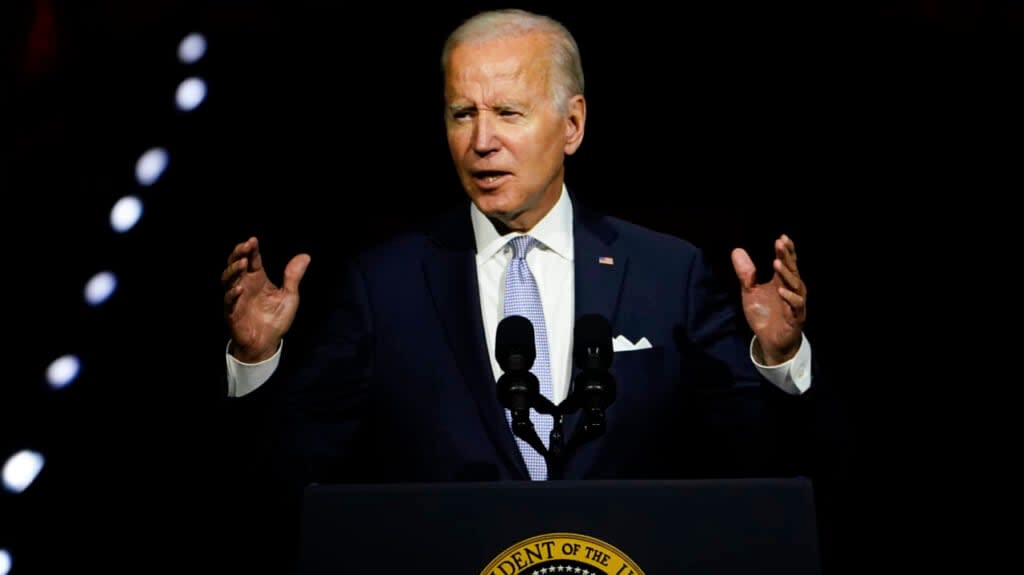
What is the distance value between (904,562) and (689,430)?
31.2 inches

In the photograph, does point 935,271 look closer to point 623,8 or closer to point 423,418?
point 623,8

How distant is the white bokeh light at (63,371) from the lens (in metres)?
2.75

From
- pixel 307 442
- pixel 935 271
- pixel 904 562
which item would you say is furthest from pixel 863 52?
pixel 307 442

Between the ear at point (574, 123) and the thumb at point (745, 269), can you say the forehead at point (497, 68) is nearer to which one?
the ear at point (574, 123)

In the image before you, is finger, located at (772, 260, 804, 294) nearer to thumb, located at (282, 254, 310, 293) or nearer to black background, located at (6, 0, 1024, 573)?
black background, located at (6, 0, 1024, 573)

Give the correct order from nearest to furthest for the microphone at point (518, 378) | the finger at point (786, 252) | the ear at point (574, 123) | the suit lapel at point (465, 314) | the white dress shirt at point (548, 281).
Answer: the microphone at point (518, 378) < the finger at point (786, 252) < the suit lapel at point (465, 314) < the white dress shirt at point (548, 281) < the ear at point (574, 123)

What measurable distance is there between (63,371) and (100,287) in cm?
24

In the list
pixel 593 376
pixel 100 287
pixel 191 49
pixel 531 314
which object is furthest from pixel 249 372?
pixel 191 49

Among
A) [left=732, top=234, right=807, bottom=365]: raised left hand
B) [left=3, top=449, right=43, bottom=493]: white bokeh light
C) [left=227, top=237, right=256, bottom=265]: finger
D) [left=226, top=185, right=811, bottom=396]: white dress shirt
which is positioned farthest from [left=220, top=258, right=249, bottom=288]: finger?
[left=3, top=449, right=43, bottom=493]: white bokeh light

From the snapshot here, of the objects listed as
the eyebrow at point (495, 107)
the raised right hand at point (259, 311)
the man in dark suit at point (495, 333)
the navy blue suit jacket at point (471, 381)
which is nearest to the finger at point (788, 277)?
the man in dark suit at point (495, 333)

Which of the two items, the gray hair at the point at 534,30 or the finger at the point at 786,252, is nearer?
the finger at the point at 786,252

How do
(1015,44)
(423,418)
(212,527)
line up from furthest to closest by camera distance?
(1015,44)
(212,527)
(423,418)

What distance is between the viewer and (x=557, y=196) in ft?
8.23

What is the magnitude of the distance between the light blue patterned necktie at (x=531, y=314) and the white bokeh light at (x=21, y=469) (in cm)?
136
